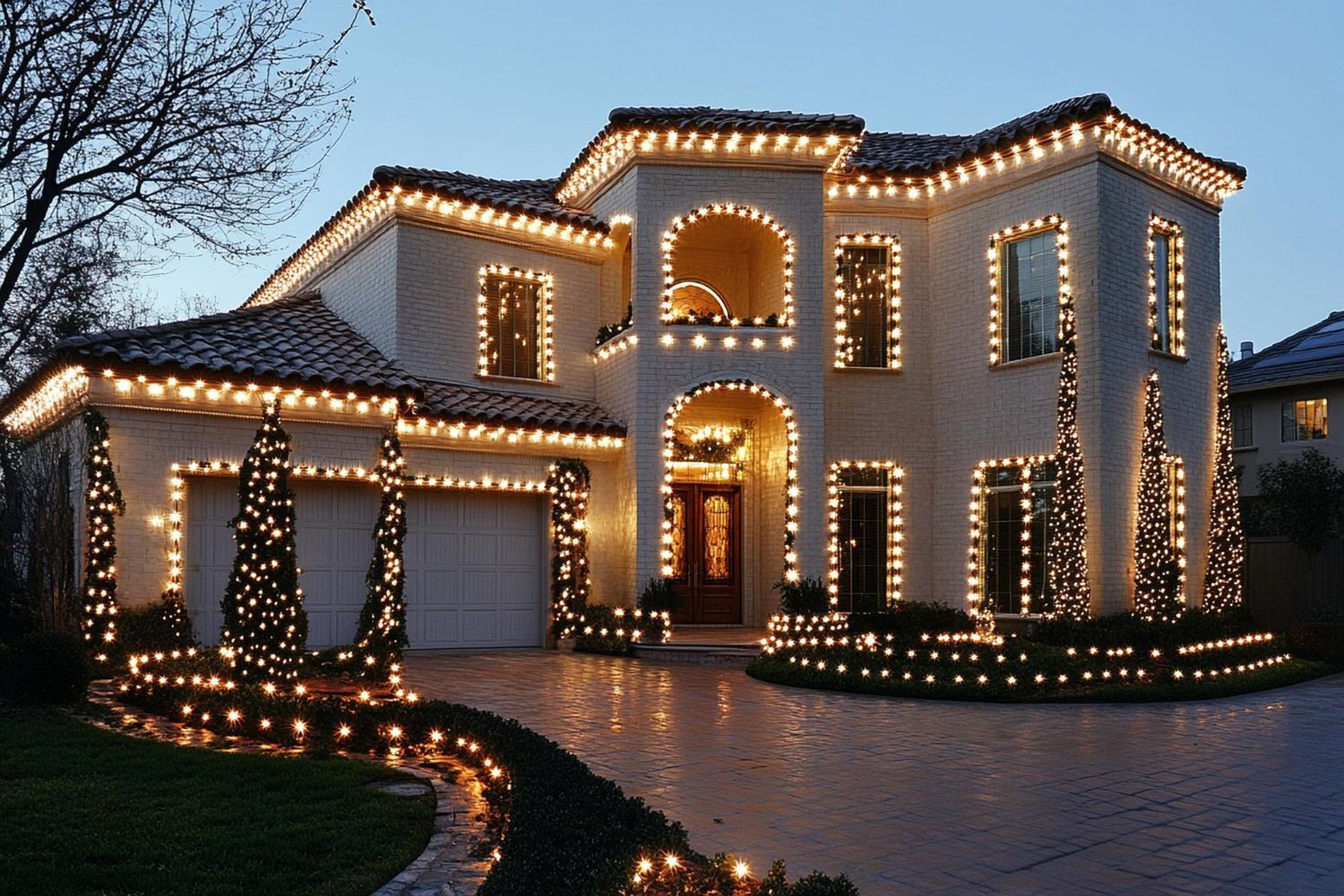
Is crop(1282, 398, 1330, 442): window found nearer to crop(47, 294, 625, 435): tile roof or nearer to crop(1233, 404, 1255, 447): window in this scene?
crop(1233, 404, 1255, 447): window

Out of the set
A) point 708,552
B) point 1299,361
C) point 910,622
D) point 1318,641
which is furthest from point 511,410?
point 1299,361

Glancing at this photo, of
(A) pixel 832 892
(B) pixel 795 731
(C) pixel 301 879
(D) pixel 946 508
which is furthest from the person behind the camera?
(D) pixel 946 508

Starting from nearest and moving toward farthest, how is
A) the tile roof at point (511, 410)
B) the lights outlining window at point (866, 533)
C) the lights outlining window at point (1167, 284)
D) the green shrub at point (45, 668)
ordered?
the green shrub at point (45, 668) < the tile roof at point (511, 410) < the lights outlining window at point (1167, 284) < the lights outlining window at point (866, 533)

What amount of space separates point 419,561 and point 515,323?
426cm

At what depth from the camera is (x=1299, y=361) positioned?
25500 mm

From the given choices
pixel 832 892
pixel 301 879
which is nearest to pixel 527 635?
pixel 301 879

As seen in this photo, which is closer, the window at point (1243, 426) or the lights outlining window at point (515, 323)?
the lights outlining window at point (515, 323)

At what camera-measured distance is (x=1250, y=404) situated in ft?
85.4

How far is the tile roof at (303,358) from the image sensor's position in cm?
1288

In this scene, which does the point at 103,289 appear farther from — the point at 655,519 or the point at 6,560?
the point at 655,519

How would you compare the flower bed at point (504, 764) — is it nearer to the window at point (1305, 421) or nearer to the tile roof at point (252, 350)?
the tile roof at point (252, 350)

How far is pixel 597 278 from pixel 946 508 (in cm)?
677

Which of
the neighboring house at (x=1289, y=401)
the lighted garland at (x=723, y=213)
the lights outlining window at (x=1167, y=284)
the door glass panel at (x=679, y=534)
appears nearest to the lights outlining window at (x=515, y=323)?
the lighted garland at (x=723, y=213)

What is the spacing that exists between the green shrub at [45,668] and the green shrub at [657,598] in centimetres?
749
